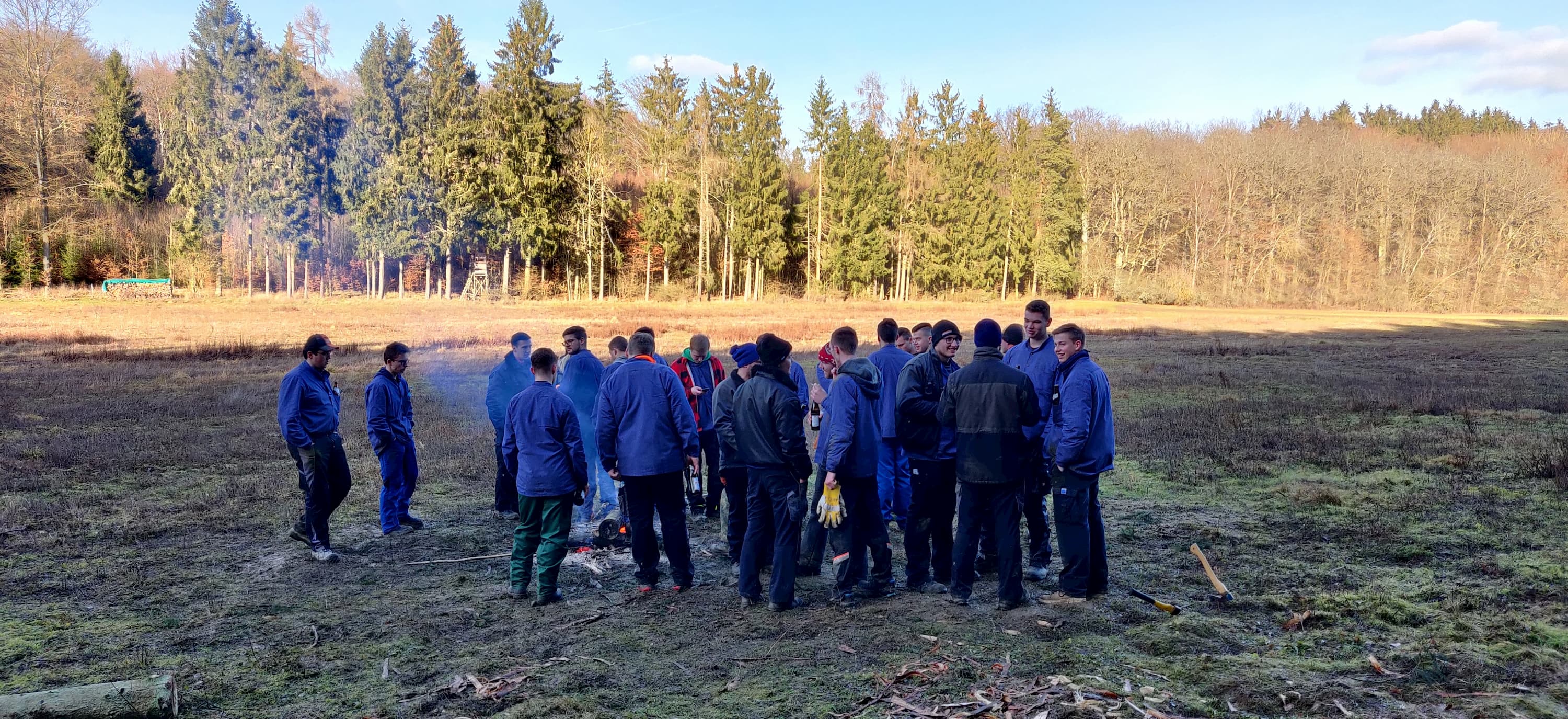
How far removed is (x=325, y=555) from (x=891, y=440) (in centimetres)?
479

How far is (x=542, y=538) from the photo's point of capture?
6.48 meters

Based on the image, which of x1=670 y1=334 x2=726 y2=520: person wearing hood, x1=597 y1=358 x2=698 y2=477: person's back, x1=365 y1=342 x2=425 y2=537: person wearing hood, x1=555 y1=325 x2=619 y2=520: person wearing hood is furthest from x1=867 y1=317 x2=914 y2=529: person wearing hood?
x1=365 y1=342 x2=425 y2=537: person wearing hood

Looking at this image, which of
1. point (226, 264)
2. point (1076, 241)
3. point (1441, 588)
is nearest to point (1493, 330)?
point (1076, 241)

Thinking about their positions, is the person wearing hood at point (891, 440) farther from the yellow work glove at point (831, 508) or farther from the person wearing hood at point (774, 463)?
the person wearing hood at point (774, 463)

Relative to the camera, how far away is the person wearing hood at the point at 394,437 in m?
8.02

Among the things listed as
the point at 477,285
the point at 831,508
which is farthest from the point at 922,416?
the point at 477,285

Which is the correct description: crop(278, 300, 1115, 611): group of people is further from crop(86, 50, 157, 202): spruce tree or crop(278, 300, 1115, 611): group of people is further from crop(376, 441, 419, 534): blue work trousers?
crop(86, 50, 157, 202): spruce tree

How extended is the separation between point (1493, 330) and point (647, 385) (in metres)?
41.9

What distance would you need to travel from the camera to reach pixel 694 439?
6.47m

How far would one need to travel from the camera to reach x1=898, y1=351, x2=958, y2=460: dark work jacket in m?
6.43

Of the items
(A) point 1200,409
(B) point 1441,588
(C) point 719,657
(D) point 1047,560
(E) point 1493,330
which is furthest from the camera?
(E) point 1493,330

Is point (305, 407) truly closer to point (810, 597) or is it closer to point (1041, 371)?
point (810, 597)

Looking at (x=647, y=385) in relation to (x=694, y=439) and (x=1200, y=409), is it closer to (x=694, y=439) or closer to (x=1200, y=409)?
(x=694, y=439)

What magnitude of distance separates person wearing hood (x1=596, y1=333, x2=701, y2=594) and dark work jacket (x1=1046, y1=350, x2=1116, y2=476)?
2.59 m
